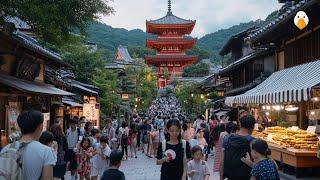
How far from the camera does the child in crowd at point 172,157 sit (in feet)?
23.4

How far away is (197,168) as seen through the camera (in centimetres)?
897

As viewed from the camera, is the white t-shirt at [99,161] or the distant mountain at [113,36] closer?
the white t-shirt at [99,161]

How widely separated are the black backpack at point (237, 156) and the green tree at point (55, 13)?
5.61 metres

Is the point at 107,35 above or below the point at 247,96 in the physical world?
above

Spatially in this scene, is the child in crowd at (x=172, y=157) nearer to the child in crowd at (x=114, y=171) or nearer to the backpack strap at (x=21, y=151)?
the child in crowd at (x=114, y=171)

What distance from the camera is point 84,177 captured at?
39.9 ft

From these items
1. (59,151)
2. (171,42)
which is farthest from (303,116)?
(171,42)

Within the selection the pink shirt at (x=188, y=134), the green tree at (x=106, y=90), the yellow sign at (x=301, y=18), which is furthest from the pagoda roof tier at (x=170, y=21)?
the yellow sign at (x=301, y=18)

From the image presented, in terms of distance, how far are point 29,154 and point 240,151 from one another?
11.2ft

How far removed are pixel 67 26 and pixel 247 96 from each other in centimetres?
848

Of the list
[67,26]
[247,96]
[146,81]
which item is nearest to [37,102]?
[67,26]

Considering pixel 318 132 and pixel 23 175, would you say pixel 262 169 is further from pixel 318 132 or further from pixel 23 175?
pixel 318 132

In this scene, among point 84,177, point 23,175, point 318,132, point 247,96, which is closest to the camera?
point 23,175

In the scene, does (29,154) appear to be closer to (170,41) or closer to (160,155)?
(160,155)
